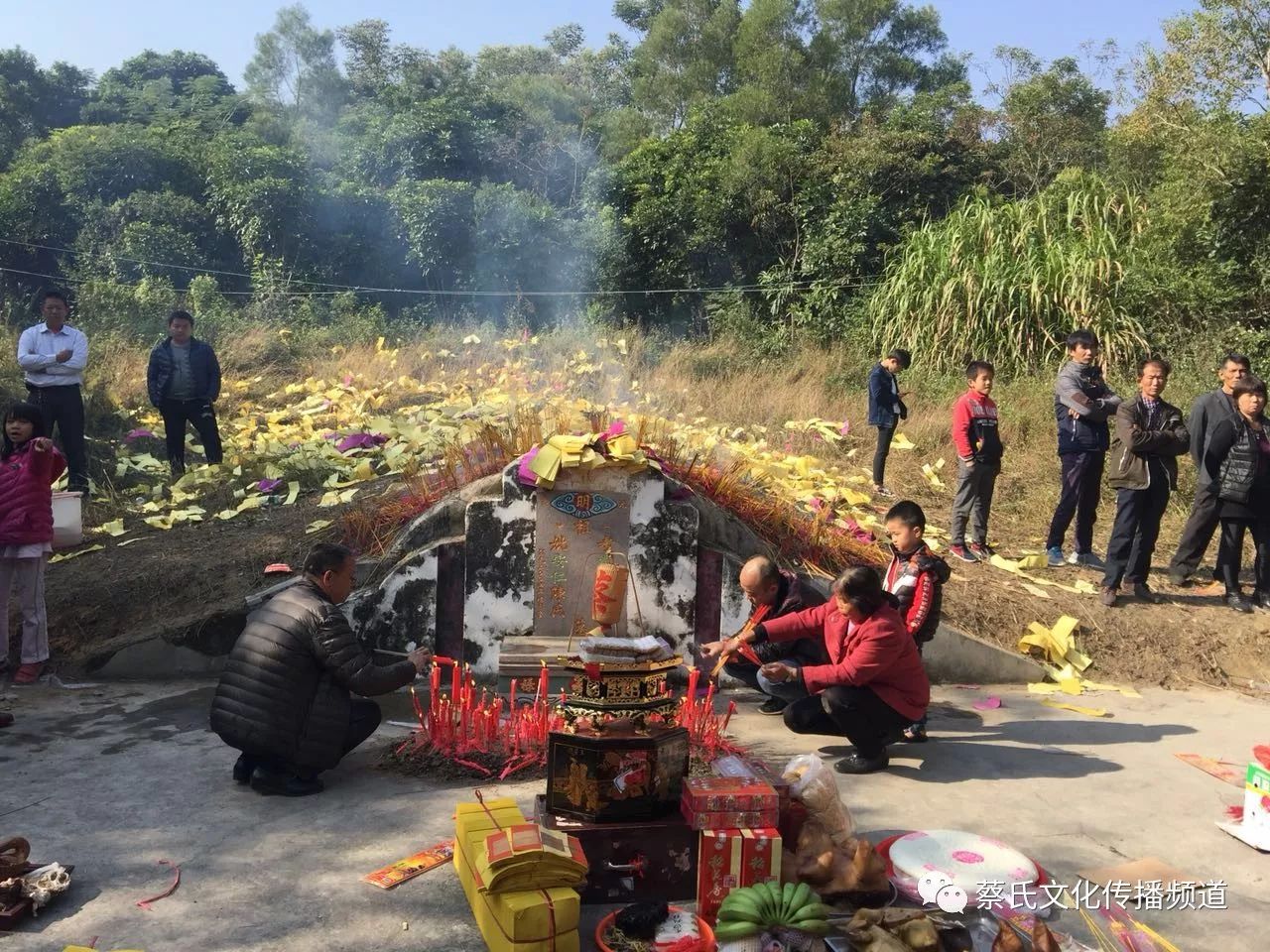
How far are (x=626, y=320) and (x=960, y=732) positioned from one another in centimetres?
1485

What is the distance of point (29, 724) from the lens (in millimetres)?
5719

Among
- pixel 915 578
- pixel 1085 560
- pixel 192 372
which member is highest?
pixel 192 372

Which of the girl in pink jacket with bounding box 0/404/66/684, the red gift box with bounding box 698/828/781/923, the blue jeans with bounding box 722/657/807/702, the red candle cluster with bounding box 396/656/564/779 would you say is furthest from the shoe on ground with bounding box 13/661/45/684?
the red gift box with bounding box 698/828/781/923

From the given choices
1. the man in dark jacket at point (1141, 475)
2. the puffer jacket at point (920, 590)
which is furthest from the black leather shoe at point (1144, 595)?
the puffer jacket at point (920, 590)

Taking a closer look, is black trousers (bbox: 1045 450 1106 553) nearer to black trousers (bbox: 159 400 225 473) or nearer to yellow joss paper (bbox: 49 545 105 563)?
black trousers (bbox: 159 400 225 473)

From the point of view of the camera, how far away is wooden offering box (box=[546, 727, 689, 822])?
3945mm

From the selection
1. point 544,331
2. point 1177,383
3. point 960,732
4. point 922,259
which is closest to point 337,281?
point 544,331

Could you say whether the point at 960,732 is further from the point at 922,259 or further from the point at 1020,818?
the point at 922,259

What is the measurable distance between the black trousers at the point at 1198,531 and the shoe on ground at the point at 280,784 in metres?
6.49

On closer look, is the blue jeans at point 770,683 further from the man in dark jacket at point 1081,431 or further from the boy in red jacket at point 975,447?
the man in dark jacket at point 1081,431

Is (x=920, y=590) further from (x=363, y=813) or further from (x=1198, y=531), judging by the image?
(x=1198, y=531)

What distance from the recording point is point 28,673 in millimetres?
6441

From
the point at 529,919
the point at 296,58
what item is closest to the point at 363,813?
the point at 529,919

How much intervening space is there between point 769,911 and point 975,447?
5443mm
